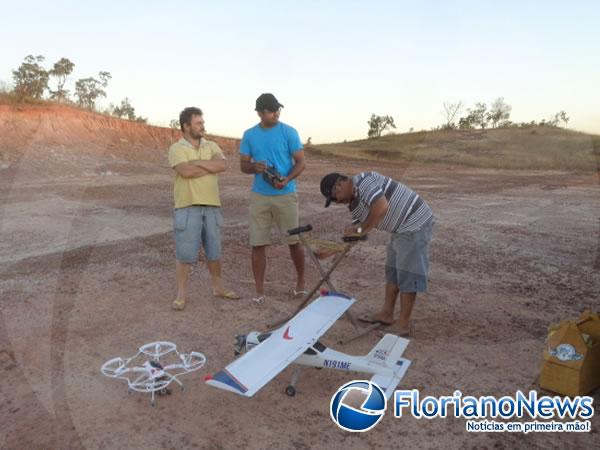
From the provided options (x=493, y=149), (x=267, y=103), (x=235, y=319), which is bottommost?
(x=235, y=319)

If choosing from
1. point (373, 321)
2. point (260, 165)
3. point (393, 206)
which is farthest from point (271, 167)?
point (373, 321)

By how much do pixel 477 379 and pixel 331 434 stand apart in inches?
53.1

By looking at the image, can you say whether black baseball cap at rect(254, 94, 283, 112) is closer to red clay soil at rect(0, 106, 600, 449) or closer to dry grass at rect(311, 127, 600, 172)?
red clay soil at rect(0, 106, 600, 449)

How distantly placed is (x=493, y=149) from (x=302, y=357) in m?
29.8

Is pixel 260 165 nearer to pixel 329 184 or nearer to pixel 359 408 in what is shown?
pixel 329 184

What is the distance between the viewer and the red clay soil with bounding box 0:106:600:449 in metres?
3.19

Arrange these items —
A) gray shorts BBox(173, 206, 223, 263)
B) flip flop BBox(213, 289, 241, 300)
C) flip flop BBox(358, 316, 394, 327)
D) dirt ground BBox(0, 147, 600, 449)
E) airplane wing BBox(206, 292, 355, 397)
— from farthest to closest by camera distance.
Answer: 1. flip flop BBox(213, 289, 241, 300)
2. gray shorts BBox(173, 206, 223, 263)
3. flip flop BBox(358, 316, 394, 327)
4. dirt ground BBox(0, 147, 600, 449)
5. airplane wing BBox(206, 292, 355, 397)

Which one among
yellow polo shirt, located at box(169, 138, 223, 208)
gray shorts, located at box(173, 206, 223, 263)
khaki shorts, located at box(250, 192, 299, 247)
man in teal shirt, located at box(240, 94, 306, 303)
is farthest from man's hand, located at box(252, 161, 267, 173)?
gray shorts, located at box(173, 206, 223, 263)

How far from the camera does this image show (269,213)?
5184mm

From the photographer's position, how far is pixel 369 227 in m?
4.04

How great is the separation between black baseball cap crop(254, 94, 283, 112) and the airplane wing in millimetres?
1989

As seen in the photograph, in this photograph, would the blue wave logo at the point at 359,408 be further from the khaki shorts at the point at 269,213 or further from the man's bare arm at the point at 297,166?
the man's bare arm at the point at 297,166

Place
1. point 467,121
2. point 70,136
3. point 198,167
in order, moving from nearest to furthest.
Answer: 1. point 198,167
2. point 70,136
3. point 467,121

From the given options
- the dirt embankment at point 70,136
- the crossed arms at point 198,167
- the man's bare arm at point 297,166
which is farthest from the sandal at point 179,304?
Answer: the dirt embankment at point 70,136
